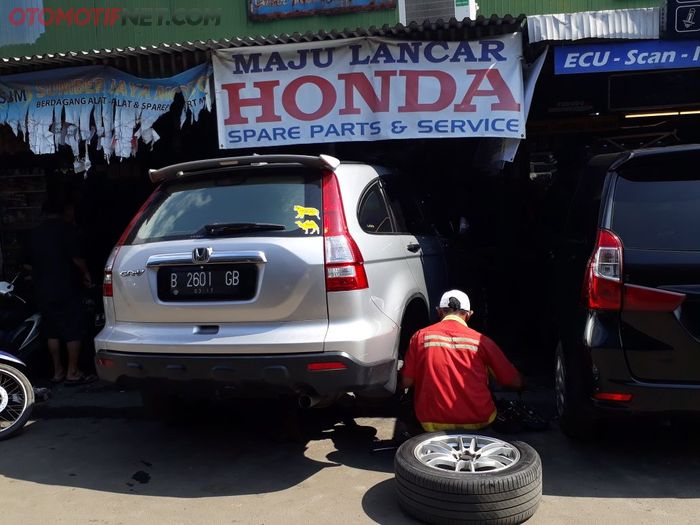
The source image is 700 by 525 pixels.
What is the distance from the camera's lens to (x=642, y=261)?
370 cm

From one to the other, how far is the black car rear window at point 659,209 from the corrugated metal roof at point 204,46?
239 cm

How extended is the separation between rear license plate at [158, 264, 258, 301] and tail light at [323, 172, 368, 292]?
0.45 metres

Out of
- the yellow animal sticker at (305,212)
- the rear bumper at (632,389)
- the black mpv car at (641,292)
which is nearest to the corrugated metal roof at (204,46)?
the black mpv car at (641,292)

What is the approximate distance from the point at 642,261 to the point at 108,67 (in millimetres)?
5342

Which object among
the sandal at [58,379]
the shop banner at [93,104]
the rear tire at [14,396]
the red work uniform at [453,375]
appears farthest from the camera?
the sandal at [58,379]

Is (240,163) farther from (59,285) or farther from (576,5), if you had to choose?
(576,5)

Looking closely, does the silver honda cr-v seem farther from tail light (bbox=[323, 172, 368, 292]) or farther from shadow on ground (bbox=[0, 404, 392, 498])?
shadow on ground (bbox=[0, 404, 392, 498])

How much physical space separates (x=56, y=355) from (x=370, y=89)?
13.4ft

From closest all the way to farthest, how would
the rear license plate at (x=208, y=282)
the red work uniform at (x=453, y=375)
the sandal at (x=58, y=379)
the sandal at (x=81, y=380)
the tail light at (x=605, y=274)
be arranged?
1. the tail light at (x=605, y=274)
2. the rear license plate at (x=208, y=282)
3. the red work uniform at (x=453, y=375)
4. the sandal at (x=81, y=380)
5. the sandal at (x=58, y=379)

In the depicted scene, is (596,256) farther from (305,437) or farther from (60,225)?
(60,225)

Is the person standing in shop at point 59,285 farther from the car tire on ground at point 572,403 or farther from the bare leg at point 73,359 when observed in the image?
the car tire on ground at point 572,403

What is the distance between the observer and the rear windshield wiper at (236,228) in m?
3.95

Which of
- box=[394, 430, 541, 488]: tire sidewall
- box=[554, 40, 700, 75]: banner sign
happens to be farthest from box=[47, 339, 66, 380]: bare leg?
box=[554, 40, 700, 75]: banner sign

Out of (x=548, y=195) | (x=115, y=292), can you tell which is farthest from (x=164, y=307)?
(x=548, y=195)
